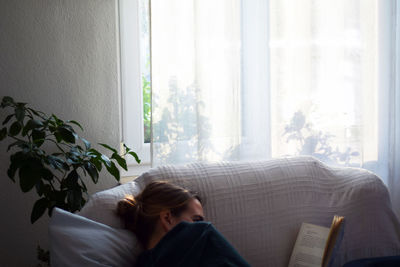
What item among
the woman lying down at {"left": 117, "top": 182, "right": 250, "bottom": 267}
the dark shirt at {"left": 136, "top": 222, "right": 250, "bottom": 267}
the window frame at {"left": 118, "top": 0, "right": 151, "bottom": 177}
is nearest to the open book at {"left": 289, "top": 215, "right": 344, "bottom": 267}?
the woman lying down at {"left": 117, "top": 182, "right": 250, "bottom": 267}

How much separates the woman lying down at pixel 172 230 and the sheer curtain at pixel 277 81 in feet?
2.90

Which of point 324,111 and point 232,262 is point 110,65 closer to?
point 324,111

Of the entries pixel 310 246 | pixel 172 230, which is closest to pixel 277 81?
pixel 310 246

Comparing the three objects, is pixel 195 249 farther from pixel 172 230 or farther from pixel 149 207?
pixel 149 207

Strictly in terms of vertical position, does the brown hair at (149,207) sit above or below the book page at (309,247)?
above

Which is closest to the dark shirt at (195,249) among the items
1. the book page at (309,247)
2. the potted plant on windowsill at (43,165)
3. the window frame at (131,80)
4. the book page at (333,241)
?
the book page at (333,241)

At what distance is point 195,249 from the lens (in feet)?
3.49

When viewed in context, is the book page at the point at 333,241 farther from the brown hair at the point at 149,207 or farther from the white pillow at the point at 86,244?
the white pillow at the point at 86,244

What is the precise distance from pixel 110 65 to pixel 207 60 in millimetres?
498

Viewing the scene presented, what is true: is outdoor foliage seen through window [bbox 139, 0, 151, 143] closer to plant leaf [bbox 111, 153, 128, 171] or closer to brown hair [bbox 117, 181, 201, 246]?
plant leaf [bbox 111, 153, 128, 171]

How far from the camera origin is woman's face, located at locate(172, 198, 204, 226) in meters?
1.29

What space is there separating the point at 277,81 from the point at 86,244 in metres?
1.58

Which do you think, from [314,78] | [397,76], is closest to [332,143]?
[314,78]

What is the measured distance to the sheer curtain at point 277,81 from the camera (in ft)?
7.24
